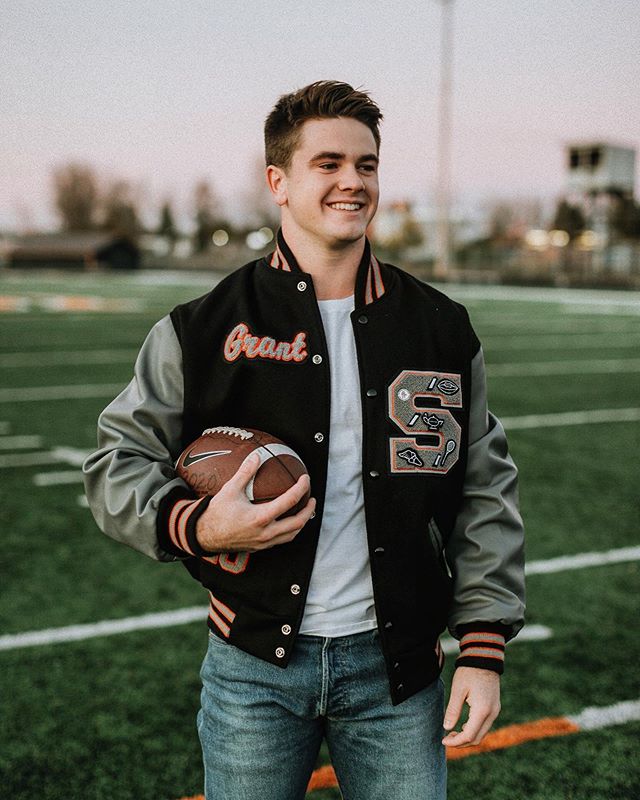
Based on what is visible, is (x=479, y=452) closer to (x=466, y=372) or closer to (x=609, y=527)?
(x=466, y=372)

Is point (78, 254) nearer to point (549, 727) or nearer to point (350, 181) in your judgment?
point (549, 727)

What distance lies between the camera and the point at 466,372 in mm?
1969

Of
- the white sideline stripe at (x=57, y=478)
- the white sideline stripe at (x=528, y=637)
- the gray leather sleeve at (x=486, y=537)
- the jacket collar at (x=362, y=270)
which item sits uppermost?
the jacket collar at (x=362, y=270)

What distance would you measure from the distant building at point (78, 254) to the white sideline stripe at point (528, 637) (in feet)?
206

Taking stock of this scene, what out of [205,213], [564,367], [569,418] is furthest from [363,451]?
[205,213]

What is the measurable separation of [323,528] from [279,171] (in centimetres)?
76

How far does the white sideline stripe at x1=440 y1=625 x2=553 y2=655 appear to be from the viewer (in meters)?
4.14

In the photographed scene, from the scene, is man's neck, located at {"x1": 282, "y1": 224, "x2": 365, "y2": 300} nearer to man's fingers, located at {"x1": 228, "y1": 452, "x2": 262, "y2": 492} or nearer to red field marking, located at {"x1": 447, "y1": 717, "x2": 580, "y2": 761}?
man's fingers, located at {"x1": 228, "y1": 452, "x2": 262, "y2": 492}

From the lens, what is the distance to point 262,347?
6.18ft

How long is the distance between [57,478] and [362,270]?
5.24 meters

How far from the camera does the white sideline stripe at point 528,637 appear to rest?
4141 millimetres

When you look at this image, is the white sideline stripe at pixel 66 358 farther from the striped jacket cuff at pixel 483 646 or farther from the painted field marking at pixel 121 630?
the striped jacket cuff at pixel 483 646

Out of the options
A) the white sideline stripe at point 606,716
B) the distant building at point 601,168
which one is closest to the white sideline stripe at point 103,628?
the white sideline stripe at point 606,716

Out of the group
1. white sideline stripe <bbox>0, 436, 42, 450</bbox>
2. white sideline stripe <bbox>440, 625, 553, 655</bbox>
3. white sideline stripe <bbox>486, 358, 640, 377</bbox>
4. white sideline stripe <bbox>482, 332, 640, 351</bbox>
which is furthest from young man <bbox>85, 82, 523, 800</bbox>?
white sideline stripe <bbox>482, 332, 640, 351</bbox>
